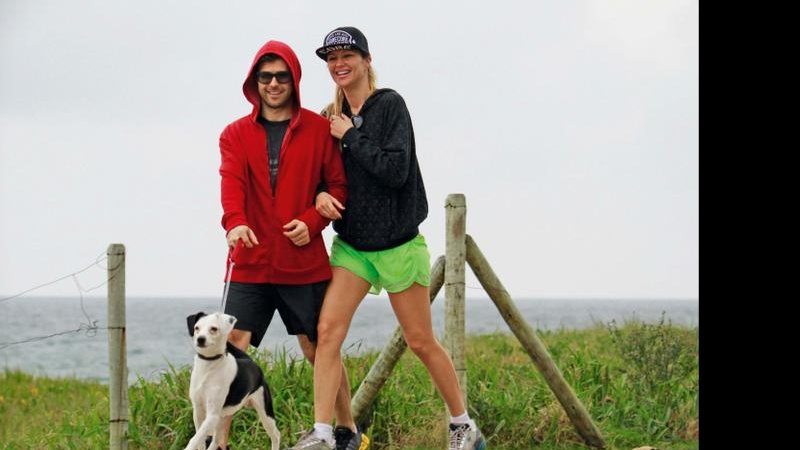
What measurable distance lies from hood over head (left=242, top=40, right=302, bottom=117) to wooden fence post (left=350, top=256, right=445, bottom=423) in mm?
1933

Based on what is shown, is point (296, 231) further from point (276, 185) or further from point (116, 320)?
point (116, 320)

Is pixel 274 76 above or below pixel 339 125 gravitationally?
above

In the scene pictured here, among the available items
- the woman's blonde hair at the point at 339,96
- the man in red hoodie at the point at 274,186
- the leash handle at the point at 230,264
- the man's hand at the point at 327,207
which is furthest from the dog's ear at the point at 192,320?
the woman's blonde hair at the point at 339,96

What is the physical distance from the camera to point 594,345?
11.0 m

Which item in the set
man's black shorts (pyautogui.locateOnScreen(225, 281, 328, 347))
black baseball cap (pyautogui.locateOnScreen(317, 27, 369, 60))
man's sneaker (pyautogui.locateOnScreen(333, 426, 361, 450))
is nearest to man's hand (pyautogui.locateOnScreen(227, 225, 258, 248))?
man's black shorts (pyautogui.locateOnScreen(225, 281, 328, 347))

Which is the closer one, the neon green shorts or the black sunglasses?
the black sunglasses

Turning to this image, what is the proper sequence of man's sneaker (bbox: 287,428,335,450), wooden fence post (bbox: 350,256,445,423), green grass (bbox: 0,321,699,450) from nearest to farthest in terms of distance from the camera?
man's sneaker (bbox: 287,428,335,450)
wooden fence post (bbox: 350,256,445,423)
green grass (bbox: 0,321,699,450)

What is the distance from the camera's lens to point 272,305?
5281 mm

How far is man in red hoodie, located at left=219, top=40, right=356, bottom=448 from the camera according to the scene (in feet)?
16.5

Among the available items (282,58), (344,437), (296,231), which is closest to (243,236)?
(296,231)

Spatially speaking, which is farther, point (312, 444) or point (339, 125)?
point (312, 444)

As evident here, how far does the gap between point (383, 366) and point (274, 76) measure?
7.86 ft

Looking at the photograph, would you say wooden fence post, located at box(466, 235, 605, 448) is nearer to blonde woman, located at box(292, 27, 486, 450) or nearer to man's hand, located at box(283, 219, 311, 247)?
blonde woman, located at box(292, 27, 486, 450)

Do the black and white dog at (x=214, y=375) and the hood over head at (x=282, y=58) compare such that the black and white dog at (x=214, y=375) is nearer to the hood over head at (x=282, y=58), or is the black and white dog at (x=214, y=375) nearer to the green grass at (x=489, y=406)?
the hood over head at (x=282, y=58)
